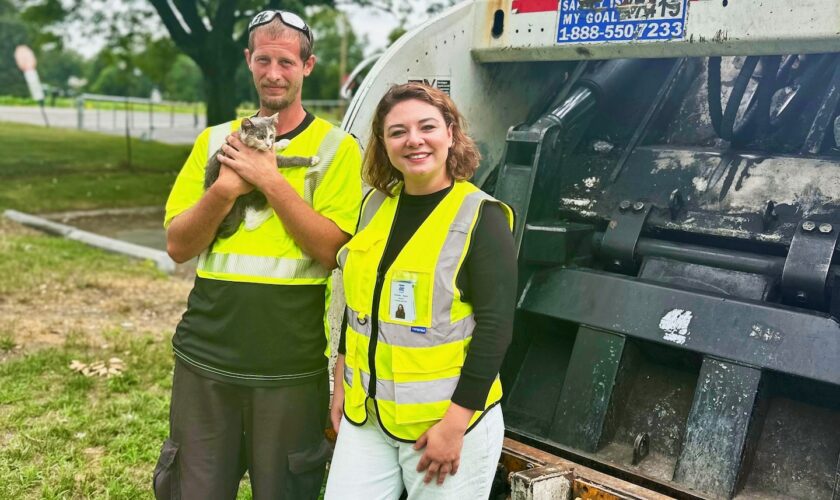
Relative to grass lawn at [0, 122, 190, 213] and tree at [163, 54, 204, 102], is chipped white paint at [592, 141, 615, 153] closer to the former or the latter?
grass lawn at [0, 122, 190, 213]

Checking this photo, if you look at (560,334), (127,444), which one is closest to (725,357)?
(560,334)

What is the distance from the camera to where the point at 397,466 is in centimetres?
191

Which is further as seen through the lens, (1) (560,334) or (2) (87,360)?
(2) (87,360)

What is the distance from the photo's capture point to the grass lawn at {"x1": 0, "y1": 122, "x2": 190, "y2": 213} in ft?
37.4

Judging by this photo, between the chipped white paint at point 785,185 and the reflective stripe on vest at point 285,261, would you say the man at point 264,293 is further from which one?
the chipped white paint at point 785,185

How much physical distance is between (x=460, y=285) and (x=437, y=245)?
0.10m

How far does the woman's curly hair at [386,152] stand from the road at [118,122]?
21146mm

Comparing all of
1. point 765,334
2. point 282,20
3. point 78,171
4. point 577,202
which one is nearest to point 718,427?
point 765,334

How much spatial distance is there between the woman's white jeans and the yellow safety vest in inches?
2.1

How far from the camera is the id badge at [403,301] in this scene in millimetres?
1803

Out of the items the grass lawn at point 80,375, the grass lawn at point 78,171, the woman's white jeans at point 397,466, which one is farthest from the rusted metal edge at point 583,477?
the grass lawn at point 78,171

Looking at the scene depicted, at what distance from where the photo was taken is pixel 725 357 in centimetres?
223

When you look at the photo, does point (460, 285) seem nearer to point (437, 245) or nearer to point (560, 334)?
point (437, 245)

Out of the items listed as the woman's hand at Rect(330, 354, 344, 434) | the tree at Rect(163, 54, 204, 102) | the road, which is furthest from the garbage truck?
the tree at Rect(163, 54, 204, 102)
